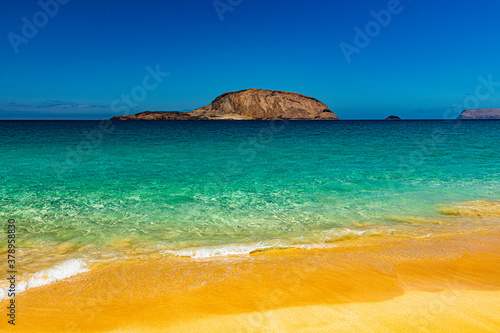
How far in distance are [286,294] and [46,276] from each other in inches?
151

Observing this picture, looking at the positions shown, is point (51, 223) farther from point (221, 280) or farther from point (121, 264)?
point (221, 280)

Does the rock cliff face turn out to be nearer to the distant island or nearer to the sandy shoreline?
the distant island

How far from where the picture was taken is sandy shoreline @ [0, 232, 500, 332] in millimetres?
3682

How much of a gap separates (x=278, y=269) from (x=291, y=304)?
1.15 metres

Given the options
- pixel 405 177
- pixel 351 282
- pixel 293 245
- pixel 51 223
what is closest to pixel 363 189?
pixel 405 177

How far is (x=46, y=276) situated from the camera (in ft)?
16.2

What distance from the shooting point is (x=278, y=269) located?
527 cm

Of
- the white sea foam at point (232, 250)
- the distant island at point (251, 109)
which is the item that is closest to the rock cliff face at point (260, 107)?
the distant island at point (251, 109)

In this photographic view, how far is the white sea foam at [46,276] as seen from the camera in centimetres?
458

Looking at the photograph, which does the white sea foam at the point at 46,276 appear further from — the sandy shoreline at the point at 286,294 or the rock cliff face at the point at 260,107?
the rock cliff face at the point at 260,107

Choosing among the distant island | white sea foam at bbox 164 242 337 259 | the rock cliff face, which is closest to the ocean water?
white sea foam at bbox 164 242 337 259

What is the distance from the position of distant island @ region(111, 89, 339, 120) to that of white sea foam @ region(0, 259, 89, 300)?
17126 centimetres

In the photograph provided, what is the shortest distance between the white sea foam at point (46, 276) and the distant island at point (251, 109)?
562 ft

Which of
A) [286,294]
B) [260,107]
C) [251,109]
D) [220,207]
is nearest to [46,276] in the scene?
[286,294]
